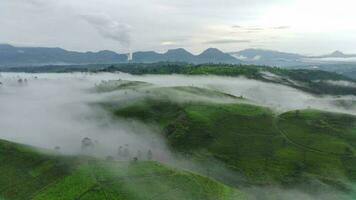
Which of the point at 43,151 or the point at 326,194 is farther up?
the point at 43,151

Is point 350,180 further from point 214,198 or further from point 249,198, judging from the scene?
point 214,198

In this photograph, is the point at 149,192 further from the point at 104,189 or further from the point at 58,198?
the point at 58,198

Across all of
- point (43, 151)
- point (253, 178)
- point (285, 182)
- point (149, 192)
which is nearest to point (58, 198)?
point (149, 192)

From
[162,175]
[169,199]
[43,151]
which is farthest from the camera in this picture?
[43,151]

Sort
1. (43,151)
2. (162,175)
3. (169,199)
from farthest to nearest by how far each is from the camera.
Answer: (43,151) < (162,175) < (169,199)

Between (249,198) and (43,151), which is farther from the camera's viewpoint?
(43,151)

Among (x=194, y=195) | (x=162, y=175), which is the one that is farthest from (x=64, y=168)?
(x=194, y=195)
